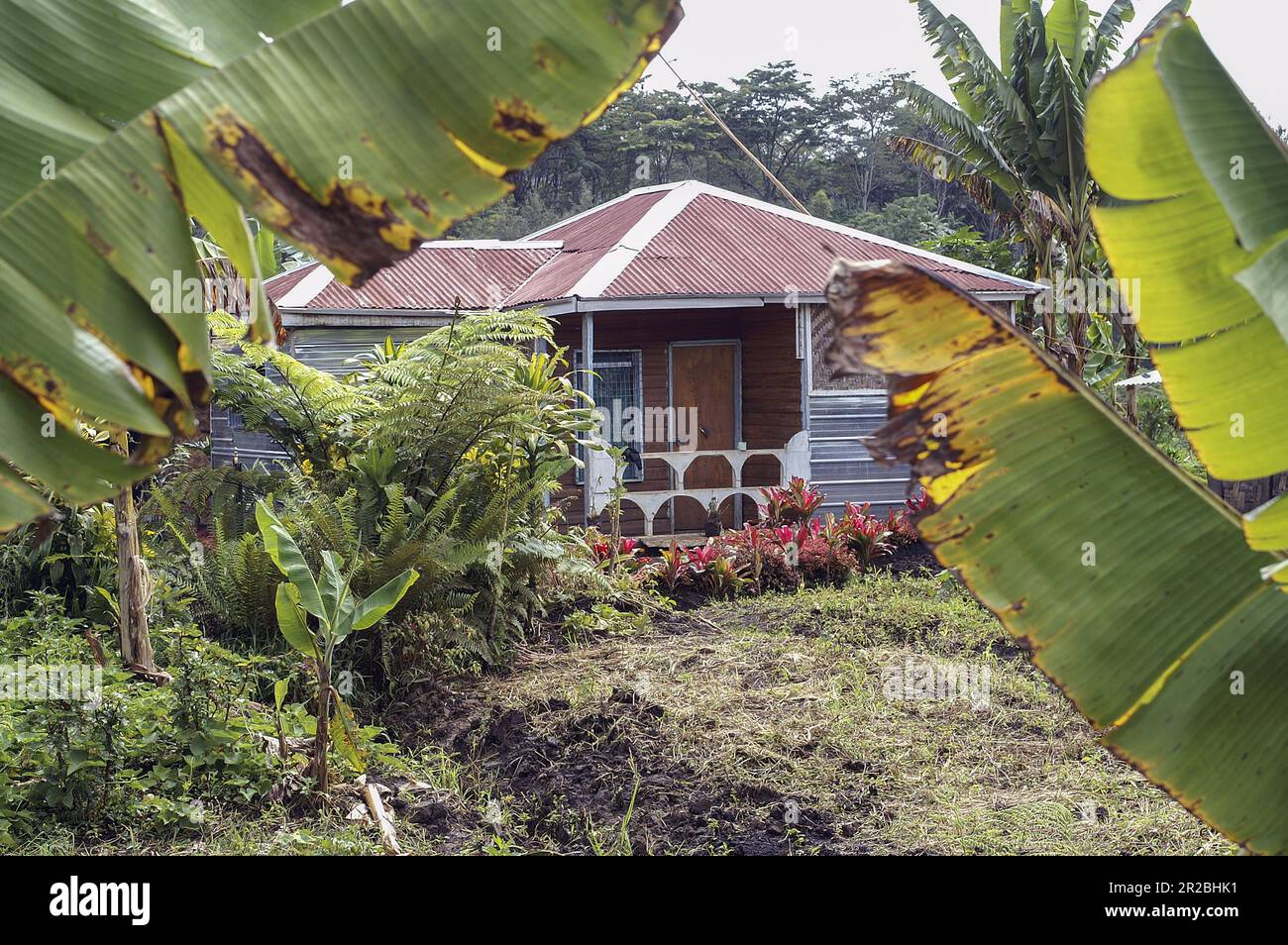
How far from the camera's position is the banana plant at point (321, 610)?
4801 mm

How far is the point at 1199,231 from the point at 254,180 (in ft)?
6.14

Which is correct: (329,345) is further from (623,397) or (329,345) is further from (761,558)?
(761,558)

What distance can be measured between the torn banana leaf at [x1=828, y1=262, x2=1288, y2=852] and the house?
10646 millimetres

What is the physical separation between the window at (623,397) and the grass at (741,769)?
25.0 ft

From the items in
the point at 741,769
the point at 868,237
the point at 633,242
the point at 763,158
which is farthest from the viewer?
the point at 763,158

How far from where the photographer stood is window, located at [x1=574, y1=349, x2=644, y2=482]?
1545 centimetres

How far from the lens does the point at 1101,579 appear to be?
97.9 inches

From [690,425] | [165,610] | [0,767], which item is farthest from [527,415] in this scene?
[690,425]

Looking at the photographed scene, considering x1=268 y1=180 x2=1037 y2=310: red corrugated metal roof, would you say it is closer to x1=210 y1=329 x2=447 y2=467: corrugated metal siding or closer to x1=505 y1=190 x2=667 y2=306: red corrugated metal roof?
x1=505 y1=190 x2=667 y2=306: red corrugated metal roof

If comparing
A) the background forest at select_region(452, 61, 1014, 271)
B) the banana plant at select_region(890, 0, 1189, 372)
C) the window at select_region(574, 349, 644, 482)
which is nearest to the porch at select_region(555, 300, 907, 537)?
the window at select_region(574, 349, 644, 482)

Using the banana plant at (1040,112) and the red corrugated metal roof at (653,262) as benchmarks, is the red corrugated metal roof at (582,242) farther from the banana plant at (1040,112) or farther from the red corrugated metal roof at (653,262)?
the banana plant at (1040,112)

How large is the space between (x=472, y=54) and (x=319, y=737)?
3474 mm

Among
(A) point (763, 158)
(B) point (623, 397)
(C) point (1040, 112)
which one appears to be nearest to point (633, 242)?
(B) point (623, 397)

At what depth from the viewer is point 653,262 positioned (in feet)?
46.8
